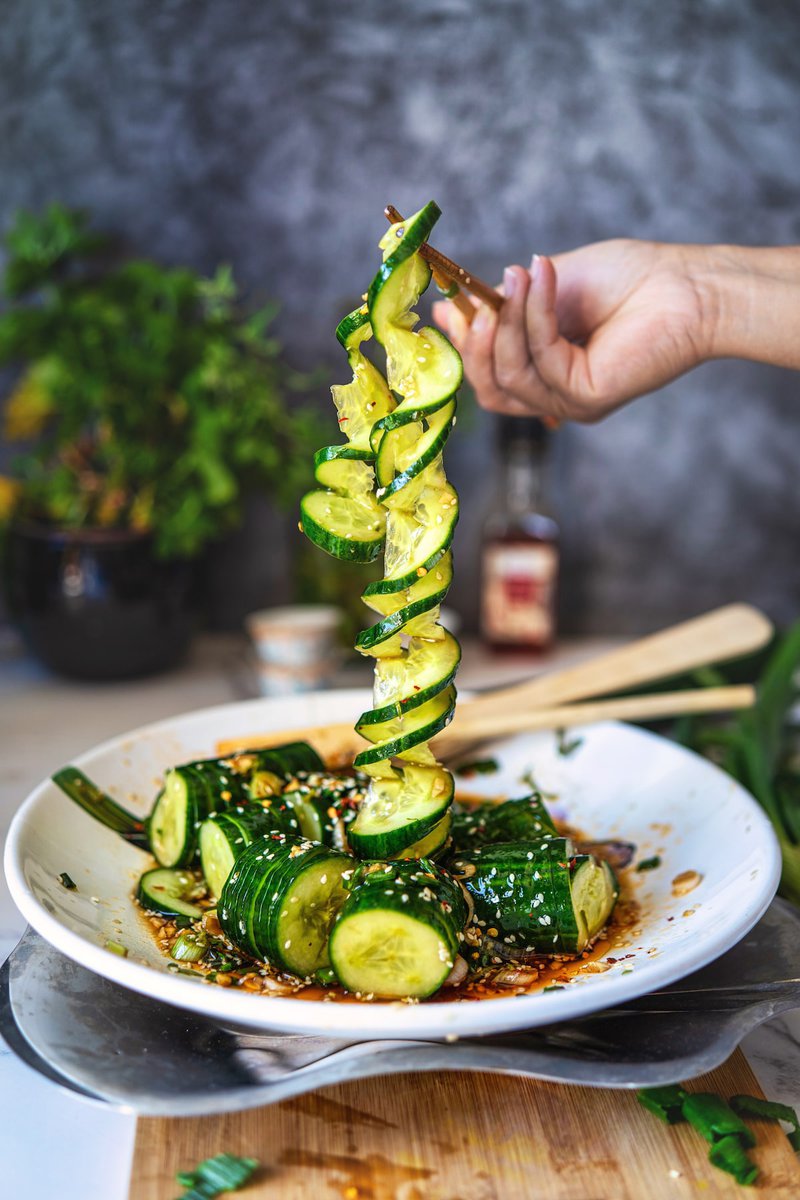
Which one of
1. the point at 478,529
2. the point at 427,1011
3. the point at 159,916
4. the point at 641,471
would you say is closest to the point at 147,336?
the point at 478,529

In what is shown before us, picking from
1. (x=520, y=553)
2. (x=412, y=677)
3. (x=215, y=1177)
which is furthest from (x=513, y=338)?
(x=215, y=1177)

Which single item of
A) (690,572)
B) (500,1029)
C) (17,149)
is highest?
(17,149)

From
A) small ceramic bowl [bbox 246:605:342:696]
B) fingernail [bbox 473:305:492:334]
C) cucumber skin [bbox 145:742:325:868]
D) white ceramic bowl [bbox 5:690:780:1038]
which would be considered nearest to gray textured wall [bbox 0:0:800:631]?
small ceramic bowl [bbox 246:605:342:696]

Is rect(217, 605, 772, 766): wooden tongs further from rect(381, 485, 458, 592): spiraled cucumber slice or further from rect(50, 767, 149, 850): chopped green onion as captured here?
rect(381, 485, 458, 592): spiraled cucumber slice

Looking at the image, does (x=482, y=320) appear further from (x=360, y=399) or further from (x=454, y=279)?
(x=360, y=399)

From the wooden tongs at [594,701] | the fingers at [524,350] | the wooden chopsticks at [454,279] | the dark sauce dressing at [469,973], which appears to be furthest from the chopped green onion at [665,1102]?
the fingers at [524,350]

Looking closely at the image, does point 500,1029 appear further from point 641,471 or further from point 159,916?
point 641,471
